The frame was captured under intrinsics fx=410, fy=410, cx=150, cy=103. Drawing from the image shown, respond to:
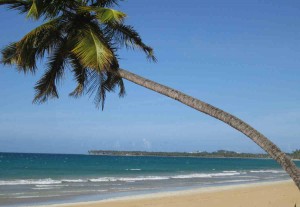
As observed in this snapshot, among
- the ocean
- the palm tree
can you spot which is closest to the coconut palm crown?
the palm tree

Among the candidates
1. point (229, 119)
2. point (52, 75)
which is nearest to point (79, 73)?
point (52, 75)

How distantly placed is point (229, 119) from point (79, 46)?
12.0 ft

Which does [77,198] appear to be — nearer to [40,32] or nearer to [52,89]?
[52,89]

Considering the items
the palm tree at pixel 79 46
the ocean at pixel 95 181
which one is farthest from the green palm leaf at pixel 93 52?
the ocean at pixel 95 181

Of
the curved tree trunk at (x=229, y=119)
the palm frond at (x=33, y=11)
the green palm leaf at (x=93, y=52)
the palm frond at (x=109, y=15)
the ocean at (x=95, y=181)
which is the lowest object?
the ocean at (x=95, y=181)

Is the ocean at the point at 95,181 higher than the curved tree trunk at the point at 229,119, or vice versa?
the curved tree trunk at the point at 229,119

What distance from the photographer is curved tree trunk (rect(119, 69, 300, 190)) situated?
6.28 meters

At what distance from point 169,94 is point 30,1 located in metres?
4.27

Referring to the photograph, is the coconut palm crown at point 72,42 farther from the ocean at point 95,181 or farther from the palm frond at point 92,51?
the ocean at point 95,181

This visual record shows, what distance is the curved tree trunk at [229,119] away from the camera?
6277 millimetres

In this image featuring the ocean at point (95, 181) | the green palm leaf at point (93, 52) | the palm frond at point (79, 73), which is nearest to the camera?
the green palm leaf at point (93, 52)

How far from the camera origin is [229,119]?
7145mm

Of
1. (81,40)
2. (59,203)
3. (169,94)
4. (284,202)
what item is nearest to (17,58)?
(81,40)

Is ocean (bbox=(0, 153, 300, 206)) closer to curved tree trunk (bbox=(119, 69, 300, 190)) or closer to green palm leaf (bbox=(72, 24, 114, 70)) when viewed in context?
green palm leaf (bbox=(72, 24, 114, 70))
